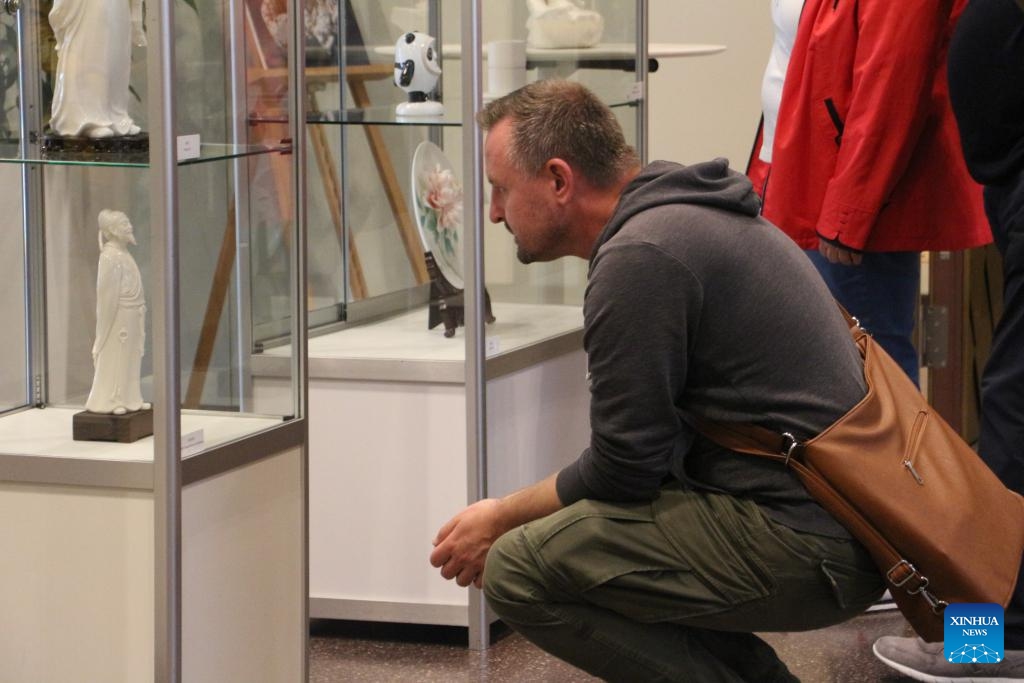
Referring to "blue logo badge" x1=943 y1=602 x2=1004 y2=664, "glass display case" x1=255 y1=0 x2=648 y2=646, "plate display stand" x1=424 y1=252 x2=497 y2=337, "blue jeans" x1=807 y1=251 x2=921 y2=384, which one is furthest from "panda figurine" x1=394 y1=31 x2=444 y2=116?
"blue logo badge" x1=943 y1=602 x2=1004 y2=664

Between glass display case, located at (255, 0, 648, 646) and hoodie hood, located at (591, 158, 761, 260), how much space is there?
88cm

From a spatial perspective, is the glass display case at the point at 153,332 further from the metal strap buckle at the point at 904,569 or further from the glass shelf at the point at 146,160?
the metal strap buckle at the point at 904,569

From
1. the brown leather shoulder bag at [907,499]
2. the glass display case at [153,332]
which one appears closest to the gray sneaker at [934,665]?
the brown leather shoulder bag at [907,499]

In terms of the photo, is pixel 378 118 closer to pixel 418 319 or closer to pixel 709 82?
pixel 418 319

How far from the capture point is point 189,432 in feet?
7.43

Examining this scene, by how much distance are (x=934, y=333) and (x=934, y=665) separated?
166 centimetres

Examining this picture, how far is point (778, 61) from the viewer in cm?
348

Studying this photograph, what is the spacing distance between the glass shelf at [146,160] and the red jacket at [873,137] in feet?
4.03

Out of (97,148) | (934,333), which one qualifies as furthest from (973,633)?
(934,333)

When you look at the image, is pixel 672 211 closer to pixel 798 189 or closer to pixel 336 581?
pixel 798 189

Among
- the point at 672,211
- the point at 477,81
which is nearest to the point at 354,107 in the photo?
the point at 477,81

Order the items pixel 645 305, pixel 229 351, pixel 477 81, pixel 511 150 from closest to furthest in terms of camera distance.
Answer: pixel 645 305 → pixel 511 150 → pixel 229 351 → pixel 477 81

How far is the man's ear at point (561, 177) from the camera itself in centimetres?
222

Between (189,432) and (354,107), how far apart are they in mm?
1286
